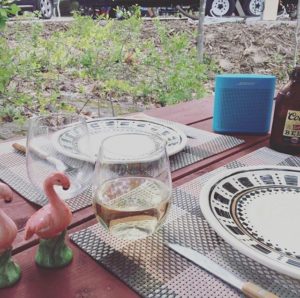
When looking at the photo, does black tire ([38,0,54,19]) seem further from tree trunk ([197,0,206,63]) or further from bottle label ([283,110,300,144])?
bottle label ([283,110,300,144])

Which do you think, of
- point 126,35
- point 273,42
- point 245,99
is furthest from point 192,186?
point 273,42

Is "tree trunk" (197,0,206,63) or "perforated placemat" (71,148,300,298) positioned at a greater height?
"tree trunk" (197,0,206,63)

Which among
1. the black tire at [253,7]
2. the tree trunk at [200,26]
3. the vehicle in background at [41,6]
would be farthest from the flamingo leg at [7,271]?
the black tire at [253,7]

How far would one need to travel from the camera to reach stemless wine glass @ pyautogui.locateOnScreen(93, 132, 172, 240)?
1.61 ft

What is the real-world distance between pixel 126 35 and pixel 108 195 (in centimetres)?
269

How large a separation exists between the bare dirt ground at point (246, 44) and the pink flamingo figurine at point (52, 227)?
3450 mm

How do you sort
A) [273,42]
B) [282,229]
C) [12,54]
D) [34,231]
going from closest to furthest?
1. [34,231]
2. [282,229]
3. [12,54]
4. [273,42]

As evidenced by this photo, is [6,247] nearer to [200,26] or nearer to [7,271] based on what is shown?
[7,271]

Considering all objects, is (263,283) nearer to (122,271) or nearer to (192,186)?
(122,271)

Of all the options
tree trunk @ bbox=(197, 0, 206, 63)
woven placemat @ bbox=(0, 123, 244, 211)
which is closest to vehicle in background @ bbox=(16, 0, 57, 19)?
tree trunk @ bbox=(197, 0, 206, 63)

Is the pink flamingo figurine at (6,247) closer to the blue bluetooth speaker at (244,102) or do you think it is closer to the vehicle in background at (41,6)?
the blue bluetooth speaker at (244,102)

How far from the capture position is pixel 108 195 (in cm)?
52

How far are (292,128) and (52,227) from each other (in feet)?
2.08

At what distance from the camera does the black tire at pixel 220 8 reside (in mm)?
6156
